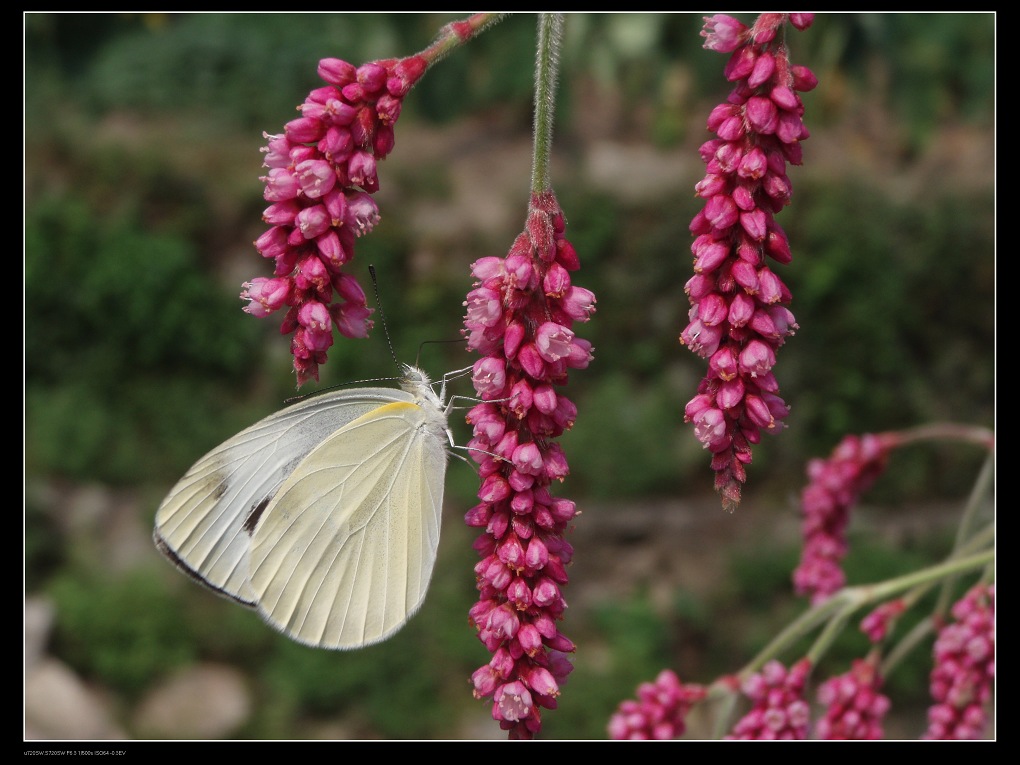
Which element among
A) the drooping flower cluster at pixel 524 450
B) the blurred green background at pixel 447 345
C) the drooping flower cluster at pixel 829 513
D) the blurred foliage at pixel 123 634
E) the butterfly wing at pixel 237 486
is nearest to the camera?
the drooping flower cluster at pixel 524 450

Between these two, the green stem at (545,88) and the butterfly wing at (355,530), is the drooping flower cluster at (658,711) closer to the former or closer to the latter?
the butterfly wing at (355,530)

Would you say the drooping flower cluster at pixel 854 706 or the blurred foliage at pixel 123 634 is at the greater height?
the drooping flower cluster at pixel 854 706

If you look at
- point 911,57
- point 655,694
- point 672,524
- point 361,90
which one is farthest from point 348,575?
point 911,57

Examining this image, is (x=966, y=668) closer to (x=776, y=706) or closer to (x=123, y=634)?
(x=776, y=706)

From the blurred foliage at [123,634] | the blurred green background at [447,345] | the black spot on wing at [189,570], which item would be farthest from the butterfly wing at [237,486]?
the blurred foliage at [123,634]

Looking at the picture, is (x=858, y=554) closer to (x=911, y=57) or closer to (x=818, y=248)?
(x=818, y=248)
